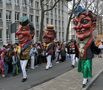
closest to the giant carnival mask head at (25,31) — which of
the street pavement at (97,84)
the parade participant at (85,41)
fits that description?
the parade participant at (85,41)

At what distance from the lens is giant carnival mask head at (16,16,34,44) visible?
1616cm

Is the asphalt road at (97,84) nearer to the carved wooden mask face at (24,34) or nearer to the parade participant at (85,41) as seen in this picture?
the parade participant at (85,41)

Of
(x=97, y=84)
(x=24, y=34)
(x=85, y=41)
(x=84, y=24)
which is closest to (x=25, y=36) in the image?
(x=24, y=34)

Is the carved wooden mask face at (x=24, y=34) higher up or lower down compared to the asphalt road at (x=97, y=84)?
higher up

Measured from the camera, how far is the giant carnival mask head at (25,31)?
16.2 m

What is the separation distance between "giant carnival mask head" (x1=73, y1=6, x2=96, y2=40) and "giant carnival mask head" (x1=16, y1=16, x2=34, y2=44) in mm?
2525

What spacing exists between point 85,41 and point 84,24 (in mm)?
673

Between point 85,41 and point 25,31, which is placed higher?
point 25,31

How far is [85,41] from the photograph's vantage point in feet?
46.2

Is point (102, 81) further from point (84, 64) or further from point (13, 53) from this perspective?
point (13, 53)

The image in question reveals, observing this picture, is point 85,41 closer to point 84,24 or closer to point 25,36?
point 84,24

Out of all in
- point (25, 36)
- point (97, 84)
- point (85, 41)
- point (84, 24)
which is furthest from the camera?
point (25, 36)

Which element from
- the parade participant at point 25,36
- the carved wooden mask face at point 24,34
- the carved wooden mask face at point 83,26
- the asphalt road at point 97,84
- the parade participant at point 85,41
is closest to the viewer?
the asphalt road at point 97,84

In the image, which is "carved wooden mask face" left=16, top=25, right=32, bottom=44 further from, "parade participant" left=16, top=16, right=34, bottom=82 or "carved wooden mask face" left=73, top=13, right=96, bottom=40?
"carved wooden mask face" left=73, top=13, right=96, bottom=40
